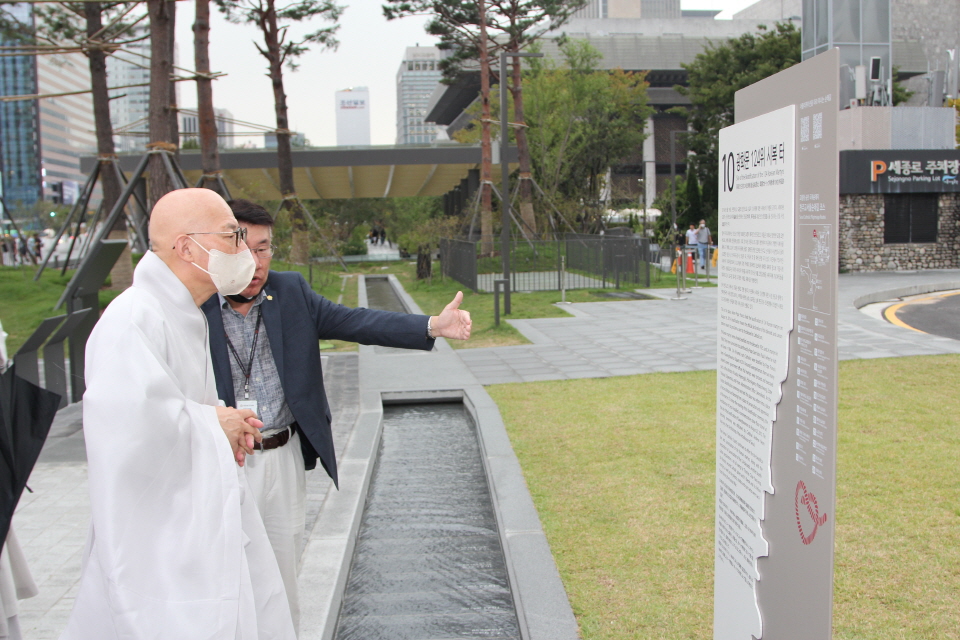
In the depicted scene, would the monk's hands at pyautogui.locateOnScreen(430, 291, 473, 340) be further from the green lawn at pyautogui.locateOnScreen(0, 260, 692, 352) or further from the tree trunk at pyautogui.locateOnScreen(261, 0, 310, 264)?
the tree trunk at pyautogui.locateOnScreen(261, 0, 310, 264)

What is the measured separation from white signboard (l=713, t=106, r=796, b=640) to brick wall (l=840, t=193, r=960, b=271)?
→ 23.5 m

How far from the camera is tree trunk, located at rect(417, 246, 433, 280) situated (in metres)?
25.2

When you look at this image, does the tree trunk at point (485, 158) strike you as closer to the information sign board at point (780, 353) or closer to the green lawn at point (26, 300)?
the green lawn at point (26, 300)

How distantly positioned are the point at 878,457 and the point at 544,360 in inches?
217

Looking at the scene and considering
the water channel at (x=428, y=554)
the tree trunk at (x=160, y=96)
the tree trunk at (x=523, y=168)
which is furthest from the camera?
the tree trunk at (x=523, y=168)

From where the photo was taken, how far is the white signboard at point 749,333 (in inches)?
93.4

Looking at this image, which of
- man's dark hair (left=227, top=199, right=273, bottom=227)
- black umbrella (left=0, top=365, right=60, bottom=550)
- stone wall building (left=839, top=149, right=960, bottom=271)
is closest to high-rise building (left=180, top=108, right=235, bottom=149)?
black umbrella (left=0, top=365, right=60, bottom=550)

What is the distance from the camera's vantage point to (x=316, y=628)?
144 inches

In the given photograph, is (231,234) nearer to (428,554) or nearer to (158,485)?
(158,485)

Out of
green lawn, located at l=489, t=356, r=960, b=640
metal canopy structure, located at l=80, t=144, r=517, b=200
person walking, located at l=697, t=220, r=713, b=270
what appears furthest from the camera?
metal canopy structure, located at l=80, t=144, r=517, b=200

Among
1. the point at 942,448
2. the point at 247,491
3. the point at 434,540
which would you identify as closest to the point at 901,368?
the point at 942,448

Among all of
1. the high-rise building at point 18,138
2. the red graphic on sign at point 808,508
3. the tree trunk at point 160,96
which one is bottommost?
the red graphic on sign at point 808,508

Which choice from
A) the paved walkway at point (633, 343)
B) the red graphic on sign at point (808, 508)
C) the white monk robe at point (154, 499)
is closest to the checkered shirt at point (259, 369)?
the white monk robe at point (154, 499)

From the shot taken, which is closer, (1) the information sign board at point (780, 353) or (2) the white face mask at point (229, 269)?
(1) the information sign board at point (780, 353)
